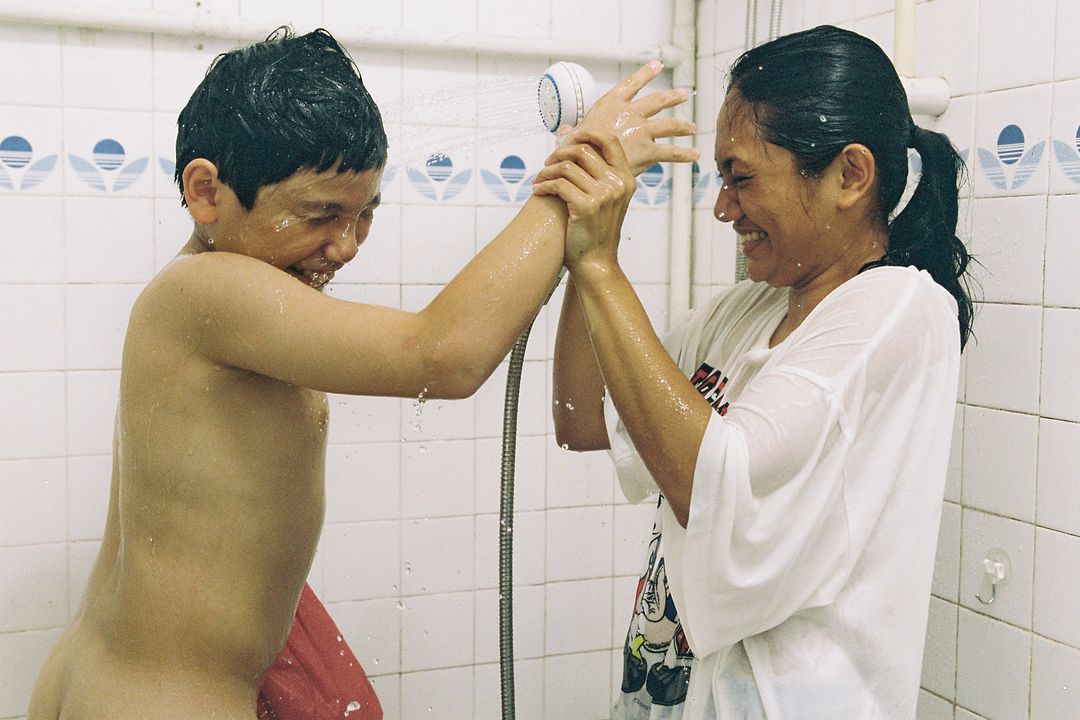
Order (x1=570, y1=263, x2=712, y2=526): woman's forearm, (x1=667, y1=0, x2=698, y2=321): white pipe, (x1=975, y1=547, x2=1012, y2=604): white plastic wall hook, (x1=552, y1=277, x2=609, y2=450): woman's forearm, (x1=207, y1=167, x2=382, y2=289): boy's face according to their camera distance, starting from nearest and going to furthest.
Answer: (x1=570, y1=263, x2=712, y2=526): woman's forearm
(x1=207, y1=167, x2=382, y2=289): boy's face
(x1=552, y1=277, x2=609, y2=450): woman's forearm
(x1=975, y1=547, x2=1012, y2=604): white plastic wall hook
(x1=667, y1=0, x2=698, y2=321): white pipe

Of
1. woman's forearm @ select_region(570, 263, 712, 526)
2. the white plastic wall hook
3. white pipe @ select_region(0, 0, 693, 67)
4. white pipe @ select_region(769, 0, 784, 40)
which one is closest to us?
woman's forearm @ select_region(570, 263, 712, 526)

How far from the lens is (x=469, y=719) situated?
2.29 meters

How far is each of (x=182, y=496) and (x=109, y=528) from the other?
0.18 m

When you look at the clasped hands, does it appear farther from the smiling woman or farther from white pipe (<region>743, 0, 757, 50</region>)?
white pipe (<region>743, 0, 757, 50</region>)

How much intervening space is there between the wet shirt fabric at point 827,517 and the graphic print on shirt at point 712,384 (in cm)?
13

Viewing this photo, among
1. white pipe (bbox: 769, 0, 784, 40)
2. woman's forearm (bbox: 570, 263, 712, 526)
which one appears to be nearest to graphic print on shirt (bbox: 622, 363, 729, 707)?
woman's forearm (bbox: 570, 263, 712, 526)

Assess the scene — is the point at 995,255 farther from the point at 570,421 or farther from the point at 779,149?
the point at 570,421

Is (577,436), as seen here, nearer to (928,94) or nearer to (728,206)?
(728,206)

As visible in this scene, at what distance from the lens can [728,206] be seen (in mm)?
1284

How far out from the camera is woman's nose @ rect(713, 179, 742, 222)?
1.28m

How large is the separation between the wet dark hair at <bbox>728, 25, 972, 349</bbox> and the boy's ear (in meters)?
0.61

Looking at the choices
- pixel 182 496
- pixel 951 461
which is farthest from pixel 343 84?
pixel 951 461

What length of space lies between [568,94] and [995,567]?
94cm

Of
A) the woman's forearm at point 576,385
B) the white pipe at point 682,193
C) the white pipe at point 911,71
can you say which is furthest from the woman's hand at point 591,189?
the white pipe at point 682,193
